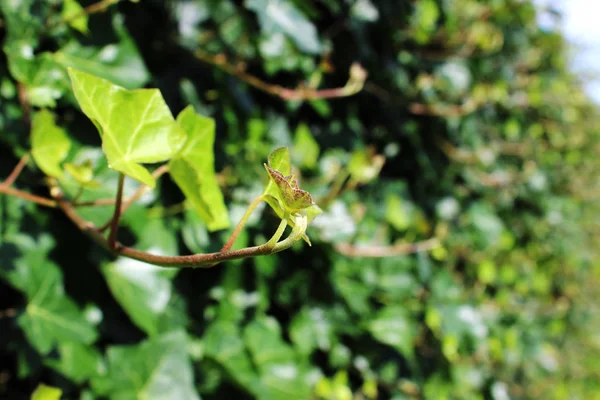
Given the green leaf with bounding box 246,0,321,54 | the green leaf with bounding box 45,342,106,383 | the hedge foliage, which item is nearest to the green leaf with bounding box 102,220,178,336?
the hedge foliage

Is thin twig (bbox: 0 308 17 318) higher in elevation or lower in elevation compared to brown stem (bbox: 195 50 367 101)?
lower

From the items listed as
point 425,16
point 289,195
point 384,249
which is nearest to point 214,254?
point 289,195

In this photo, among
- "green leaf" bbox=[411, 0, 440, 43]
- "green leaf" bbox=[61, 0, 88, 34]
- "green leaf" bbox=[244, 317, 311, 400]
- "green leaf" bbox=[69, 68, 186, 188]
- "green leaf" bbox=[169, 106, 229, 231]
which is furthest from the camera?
"green leaf" bbox=[411, 0, 440, 43]

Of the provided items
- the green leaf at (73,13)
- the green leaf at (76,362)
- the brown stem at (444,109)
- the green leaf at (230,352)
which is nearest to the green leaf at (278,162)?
the green leaf at (73,13)

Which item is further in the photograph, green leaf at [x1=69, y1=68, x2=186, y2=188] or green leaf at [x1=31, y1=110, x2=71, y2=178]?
green leaf at [x1=31, y1=110, x2=71, y2=178]

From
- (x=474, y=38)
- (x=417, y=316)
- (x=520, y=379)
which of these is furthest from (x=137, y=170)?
(x=520, y=379)

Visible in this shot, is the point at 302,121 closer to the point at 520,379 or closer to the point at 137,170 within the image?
the point at 137,170

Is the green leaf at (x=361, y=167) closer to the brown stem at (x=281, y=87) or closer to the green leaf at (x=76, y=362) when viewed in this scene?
the brown stem at (x=281, y=87)

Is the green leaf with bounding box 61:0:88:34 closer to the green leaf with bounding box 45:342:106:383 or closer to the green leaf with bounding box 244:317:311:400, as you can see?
the green leaf with bounding box 45:342:106:383
